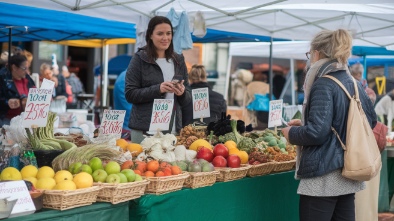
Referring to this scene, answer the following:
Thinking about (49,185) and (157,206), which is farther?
(157,206)

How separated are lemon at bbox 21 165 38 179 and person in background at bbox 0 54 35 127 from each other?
13.1ft

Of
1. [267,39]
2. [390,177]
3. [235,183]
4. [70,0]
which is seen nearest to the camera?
[235,183]

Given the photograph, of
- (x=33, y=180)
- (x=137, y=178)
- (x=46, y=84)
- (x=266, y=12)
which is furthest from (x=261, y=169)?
(x=266, y=12)

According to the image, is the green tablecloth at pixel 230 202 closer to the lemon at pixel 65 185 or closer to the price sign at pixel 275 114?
the lemon at pixel 65 185

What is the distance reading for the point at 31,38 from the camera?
33.4 ft

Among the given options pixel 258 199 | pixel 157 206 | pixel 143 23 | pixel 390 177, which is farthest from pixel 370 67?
pixel 157 206

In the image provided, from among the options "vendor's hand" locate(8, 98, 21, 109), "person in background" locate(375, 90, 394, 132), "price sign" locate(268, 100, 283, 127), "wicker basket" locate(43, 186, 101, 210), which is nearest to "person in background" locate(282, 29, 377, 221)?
"wicker basket" locate(43, 186, 101, 210)

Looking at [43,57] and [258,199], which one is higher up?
[43,57]

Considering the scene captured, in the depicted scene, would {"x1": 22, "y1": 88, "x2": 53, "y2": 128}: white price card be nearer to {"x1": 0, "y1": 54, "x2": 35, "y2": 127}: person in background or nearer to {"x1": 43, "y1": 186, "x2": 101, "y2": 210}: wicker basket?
{"x1": 43, "y1": 186, "x2": 101, "y2": 210}: wicker basket

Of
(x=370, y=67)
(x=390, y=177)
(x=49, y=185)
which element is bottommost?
(x=390, y=177)

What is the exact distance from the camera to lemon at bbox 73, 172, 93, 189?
3447 mm

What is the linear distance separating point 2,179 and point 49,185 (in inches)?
10.5

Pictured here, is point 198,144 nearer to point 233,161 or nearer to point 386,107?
point 233,161

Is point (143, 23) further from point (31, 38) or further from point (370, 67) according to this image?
point (370, 67)
